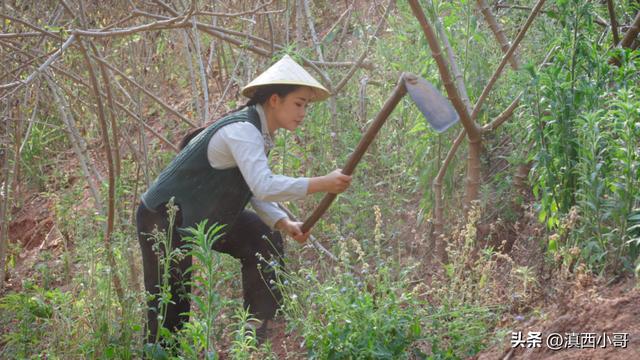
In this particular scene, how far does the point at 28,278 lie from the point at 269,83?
10.6 ft

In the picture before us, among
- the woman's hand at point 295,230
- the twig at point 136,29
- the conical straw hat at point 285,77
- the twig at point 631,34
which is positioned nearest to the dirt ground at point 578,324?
the woman's hand at point 295,230

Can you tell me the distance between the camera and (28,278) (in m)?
6.54

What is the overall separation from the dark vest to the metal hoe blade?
82 centimetres

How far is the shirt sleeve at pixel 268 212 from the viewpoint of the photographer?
A: 447 centimetres

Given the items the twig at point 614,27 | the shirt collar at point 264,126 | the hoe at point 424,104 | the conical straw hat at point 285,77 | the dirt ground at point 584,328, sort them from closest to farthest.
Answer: the dirt ground at point 584,328 → the hoe at point 424,104 → the conical straw hat at point 285,77 → the shirt collar at point 264,126 → the twig at point 614,27

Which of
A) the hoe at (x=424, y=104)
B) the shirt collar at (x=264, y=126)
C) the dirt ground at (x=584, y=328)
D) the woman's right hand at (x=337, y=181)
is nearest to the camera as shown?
the dirt ground at (x=584, y=328)

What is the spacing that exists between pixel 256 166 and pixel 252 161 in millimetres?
28

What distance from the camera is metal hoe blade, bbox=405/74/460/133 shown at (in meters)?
3.75

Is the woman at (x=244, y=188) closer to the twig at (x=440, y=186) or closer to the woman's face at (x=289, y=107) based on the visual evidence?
the woman's face at (x=289, y=107)

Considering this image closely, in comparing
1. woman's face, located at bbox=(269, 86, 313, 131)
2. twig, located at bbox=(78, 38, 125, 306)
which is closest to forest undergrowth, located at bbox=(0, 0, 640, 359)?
twig, located at bbox=(78, 38, 125, 306)

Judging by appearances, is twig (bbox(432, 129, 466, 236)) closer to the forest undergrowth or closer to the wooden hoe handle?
the forest undergrowth

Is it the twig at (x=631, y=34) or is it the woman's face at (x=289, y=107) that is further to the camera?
the twig at (x=631, y=34)

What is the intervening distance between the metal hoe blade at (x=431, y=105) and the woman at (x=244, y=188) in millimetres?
456

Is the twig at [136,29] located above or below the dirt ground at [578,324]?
above
